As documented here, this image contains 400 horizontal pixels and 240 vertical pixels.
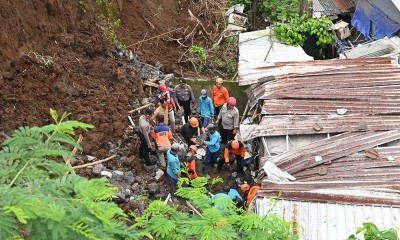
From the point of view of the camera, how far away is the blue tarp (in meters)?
14.9

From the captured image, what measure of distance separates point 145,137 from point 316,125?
3.39 metres

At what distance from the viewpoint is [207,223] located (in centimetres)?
478

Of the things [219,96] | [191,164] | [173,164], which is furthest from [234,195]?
[219,96]

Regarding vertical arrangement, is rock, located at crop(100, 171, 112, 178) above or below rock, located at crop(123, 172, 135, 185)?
above

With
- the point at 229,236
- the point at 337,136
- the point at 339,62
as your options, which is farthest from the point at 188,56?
the point at 229,236

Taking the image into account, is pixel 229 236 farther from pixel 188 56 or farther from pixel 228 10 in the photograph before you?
pixel 228 10

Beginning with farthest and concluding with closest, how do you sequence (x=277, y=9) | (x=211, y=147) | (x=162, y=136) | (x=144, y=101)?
(x=277, y=9) → (x=144, y=101) → (x=211, y=147) → (x=162, y=136)

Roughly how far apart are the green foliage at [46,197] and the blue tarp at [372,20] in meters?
12.8

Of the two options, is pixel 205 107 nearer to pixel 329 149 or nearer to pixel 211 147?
pixel 211 147

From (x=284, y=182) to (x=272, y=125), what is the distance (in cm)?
178

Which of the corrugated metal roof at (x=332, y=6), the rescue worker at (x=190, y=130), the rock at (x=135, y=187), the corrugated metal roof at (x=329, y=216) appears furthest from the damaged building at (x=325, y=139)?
the corrugated metal roof at (x=332, y=6)

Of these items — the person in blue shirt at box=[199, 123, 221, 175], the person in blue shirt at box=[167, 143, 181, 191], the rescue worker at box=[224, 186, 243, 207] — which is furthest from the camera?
the person in blue shirt at box=[199, 123, 221, 175]

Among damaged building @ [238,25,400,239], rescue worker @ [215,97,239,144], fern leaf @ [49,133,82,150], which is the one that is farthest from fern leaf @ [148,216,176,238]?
rescue worker @ [215,97,239,144]

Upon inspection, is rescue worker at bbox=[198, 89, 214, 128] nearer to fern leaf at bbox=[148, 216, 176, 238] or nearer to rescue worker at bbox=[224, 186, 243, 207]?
rescue worker at bbox=[224, 186, 243, 207]
